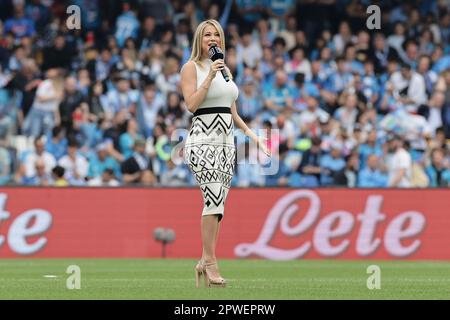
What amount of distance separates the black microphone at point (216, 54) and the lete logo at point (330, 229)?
987 centimetres

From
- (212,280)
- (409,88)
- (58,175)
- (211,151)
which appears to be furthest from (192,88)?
(409,88)

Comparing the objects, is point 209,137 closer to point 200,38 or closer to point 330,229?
point 200,38

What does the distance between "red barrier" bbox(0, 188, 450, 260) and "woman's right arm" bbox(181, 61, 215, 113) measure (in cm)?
967

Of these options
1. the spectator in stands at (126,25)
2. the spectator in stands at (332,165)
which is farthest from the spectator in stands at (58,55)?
the spectator in stands at (332,165)

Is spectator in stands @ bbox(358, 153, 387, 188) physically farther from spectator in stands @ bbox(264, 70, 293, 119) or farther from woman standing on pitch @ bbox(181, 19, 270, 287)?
woman standing on pitch @ bbox(181, 19, 270, 287)

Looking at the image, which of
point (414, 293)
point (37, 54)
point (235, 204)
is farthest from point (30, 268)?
point (37, 54)

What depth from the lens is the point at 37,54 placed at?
971 inches

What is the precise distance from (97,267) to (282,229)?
15.7 feet

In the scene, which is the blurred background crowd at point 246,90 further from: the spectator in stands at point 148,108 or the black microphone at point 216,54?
the black microphone at point 216,54

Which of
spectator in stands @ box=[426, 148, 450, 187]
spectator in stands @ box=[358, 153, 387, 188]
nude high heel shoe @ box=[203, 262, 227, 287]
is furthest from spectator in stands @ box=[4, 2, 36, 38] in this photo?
nude high heel shoe @ box=[203, 262, 227, 287]

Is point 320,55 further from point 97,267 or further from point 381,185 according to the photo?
point 97,267

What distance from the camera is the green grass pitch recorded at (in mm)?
10703

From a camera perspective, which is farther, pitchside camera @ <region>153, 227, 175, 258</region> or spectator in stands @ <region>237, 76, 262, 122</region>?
spectator in stands @ <region>237, 76, 262, 122</region>

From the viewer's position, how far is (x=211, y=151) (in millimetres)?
11289
